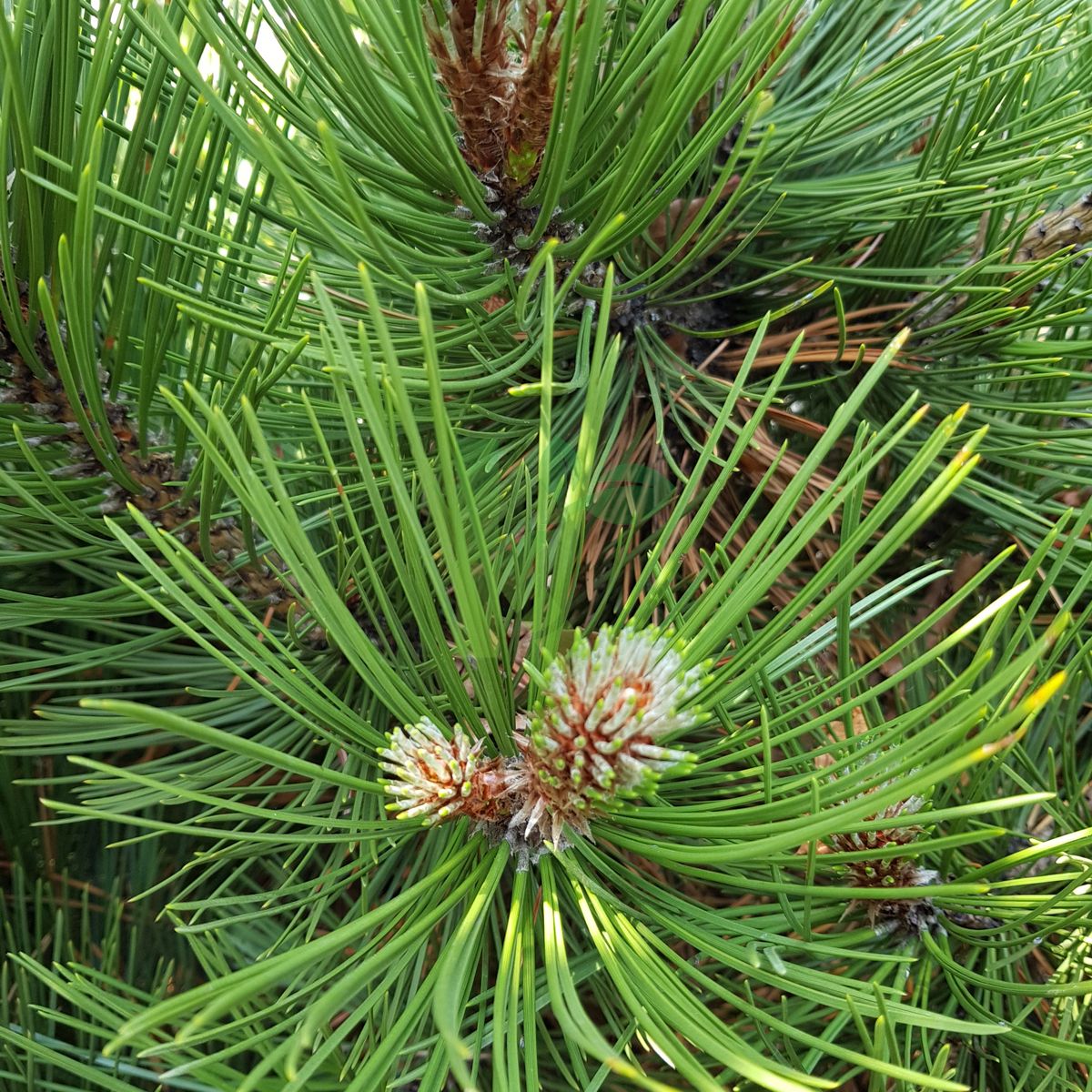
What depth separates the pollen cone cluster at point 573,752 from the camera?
0.87 ft

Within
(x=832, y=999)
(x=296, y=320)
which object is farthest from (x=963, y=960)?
(x=296, y=320)

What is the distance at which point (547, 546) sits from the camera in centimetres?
40

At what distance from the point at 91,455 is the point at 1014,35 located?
19.4 inches

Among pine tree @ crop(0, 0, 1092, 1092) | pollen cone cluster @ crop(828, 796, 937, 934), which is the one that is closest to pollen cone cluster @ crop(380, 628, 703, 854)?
pine tree @ crop(0, 0, 1092, 1092)

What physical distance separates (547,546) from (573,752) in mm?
140

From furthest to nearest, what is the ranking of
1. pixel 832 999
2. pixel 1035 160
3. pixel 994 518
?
pixel 994 518 < pixel 1035 160 < pixel 832 999

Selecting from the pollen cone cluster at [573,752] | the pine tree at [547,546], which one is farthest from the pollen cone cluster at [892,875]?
the pollen cone cluster at [573,752]

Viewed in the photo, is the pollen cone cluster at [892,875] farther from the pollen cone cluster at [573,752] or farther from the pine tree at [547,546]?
the pollen cone cluster at [573,752]

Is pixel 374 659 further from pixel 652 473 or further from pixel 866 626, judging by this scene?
pixel 866 626

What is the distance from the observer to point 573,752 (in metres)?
0.27

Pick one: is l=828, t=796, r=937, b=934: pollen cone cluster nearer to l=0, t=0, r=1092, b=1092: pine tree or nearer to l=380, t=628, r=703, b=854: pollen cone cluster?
l=0, t=0, r=1092, b=1092: pine tree

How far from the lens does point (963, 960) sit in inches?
16.6

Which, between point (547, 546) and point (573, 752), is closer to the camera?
point (573, 752)

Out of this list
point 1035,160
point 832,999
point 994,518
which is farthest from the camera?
point 994,518
